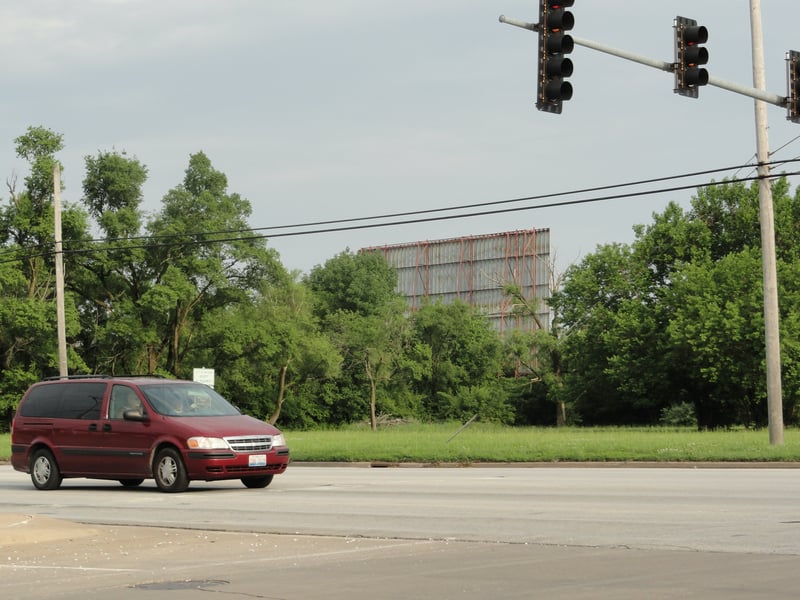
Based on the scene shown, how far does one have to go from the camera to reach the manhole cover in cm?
912

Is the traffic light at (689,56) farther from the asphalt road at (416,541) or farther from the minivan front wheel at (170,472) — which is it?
the minivan front wheel at (170,472)

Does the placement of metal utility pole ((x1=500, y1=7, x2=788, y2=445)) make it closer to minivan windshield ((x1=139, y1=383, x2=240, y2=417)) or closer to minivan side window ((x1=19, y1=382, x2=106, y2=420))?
minivan windshield ((x1=139, y1=383, x2=240, y2=417))

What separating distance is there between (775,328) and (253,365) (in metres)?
47.3

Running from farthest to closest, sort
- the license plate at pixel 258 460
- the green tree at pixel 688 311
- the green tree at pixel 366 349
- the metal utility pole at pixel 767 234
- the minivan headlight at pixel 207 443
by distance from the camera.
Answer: the green tree at pixel 366 349 → the green tree at pixel 688 311 → the metal utility pole at pixel 767 234 → the license plate at pixel 258 460 → the minivan headlight at pixel 207 443

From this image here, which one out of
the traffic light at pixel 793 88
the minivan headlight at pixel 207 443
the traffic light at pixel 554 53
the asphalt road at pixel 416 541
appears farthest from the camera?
the minivan headlight at pixel 207 443

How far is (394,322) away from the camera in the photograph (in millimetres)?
93875

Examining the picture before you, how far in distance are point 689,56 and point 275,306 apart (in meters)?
58.6

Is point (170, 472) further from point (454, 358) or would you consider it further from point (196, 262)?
point (454, 358)

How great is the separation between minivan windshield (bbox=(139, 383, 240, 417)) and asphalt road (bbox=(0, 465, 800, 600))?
4.31 ft

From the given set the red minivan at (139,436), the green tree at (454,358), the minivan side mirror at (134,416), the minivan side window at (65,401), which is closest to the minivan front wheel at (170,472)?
the red minivan at (139,436)

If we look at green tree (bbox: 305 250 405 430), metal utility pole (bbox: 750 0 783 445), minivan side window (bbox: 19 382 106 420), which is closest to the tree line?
green tree (bbox: 305 250 405 430)

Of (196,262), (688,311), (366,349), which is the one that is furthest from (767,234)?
(366,349)

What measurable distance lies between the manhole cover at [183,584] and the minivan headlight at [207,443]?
981 centimetres

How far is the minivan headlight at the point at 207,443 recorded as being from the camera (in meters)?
19.3
